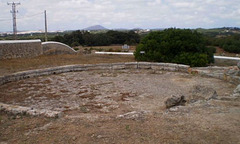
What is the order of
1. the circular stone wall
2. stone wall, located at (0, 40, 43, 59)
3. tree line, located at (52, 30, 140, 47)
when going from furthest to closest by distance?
1. tree line, located at (52, 30, 140, 47)
2. stone wall, located at (0, 40, 43, 59)
3. the circular stone wall

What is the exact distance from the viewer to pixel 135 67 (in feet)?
41.3

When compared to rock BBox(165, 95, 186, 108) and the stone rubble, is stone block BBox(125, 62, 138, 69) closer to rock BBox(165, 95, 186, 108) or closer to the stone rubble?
rock BBox(165, 95, 186, 108)

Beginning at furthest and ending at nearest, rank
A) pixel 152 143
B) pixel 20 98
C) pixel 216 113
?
pixel 20 98 → pixel 216 113 → pixel 152 143

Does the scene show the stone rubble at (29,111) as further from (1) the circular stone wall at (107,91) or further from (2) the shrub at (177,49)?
(2) the shrub at (177,49)

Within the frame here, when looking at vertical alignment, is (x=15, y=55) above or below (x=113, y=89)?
above

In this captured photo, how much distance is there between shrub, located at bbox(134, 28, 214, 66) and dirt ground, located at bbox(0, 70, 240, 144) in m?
3.50

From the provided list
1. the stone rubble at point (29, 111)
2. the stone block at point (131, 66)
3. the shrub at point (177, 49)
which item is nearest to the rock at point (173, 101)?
the stone rubble at point (29, 111)

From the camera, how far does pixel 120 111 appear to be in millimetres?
6062

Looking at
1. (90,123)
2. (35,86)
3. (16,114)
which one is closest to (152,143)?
(90,123)

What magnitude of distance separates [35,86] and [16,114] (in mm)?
3496

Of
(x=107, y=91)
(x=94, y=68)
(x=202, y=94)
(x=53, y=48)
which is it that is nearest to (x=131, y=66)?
(x=94, y=68)

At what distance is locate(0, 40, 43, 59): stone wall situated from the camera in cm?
1452

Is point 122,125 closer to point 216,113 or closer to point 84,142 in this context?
point 84,142

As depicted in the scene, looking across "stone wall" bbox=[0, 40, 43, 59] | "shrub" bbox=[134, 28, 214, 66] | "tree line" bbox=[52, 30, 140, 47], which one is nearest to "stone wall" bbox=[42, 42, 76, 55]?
"stone wall" bbox=[0, 40, 43, 59]
